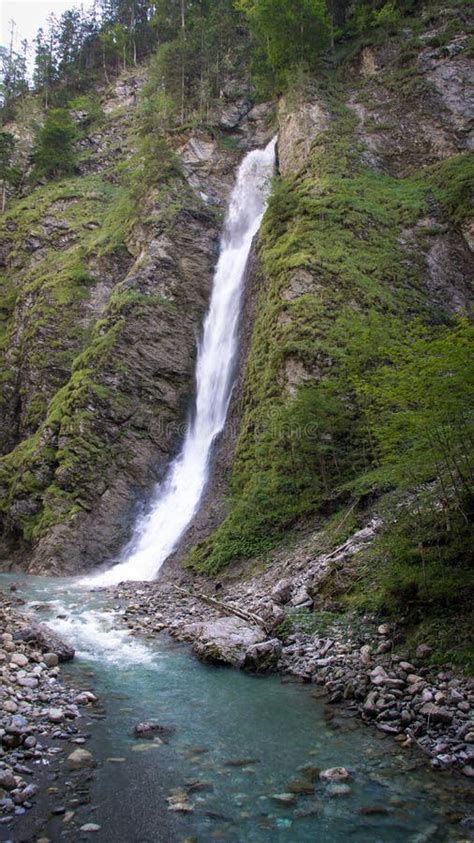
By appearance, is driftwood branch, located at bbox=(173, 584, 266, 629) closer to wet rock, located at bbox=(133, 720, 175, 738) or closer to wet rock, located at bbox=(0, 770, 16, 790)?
wet rock, located at bbox=(133, 720, 175, 738)

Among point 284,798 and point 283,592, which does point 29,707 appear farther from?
point 283,592

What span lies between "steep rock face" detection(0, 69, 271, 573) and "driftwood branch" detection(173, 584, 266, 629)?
738 centimetres

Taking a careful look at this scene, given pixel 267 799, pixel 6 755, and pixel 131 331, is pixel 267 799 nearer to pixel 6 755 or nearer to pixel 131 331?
pixel 6 755

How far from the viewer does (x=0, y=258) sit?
1485 inches

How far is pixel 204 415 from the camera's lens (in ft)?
76.1

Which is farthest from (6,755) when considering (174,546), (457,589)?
(174,546)

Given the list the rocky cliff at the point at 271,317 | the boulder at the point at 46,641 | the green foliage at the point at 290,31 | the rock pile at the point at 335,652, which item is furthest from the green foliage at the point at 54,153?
the boulder at the point at 46,641

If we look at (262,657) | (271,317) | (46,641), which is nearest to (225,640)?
(262,657)

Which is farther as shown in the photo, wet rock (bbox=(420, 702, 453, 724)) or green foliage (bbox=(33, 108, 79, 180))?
green foliage (bbox=(33, 108, 79, 180))

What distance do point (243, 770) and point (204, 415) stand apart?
18400 mm

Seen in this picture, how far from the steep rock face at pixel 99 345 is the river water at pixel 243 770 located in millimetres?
13295

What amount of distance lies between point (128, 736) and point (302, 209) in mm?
20954

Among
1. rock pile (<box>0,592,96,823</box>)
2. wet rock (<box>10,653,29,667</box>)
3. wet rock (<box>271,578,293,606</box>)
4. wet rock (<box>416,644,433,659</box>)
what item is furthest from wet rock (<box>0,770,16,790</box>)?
wet rock (<box>271,578,293,606</box>)

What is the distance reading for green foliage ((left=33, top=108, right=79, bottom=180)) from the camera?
42.4 meters
